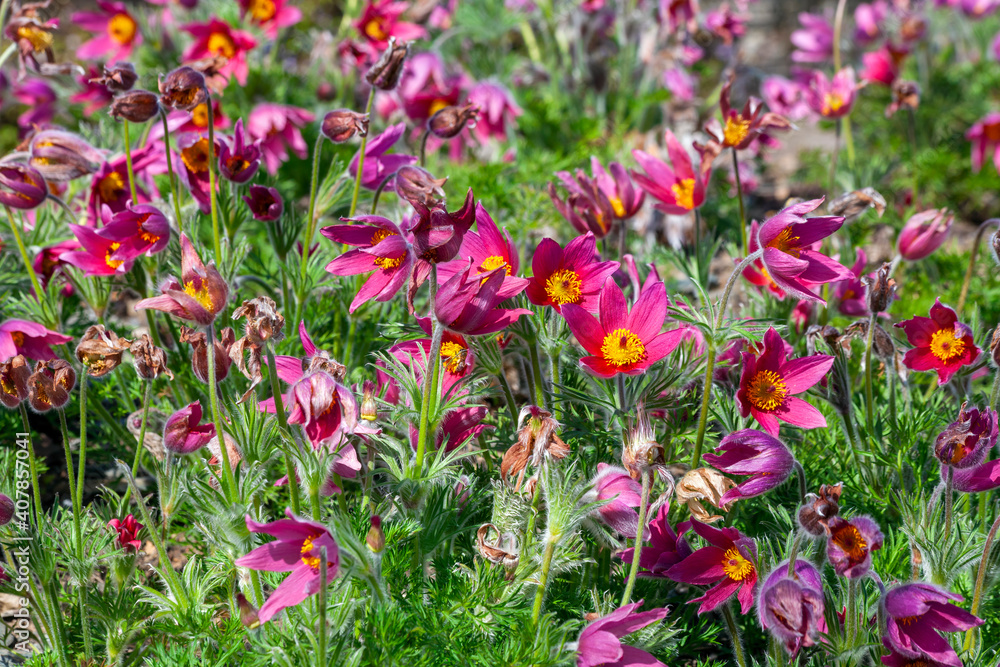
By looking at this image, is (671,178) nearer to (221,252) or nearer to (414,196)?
(414,196)

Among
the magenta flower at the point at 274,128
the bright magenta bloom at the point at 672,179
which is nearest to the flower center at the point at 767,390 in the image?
the bright magenta bloom at the point at 672,179

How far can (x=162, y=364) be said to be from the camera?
1538 mm

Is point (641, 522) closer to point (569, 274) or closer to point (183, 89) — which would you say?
point (569, 274)

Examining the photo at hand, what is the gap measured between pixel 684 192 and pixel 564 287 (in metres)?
0.66

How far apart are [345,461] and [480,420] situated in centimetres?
32

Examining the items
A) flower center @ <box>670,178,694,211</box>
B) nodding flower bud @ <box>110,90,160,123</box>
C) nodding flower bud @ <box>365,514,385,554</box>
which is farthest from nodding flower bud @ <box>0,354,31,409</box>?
flower center @ <box>670,178,694,211</box>

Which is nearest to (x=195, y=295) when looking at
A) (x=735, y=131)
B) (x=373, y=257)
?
(x=373, y=257)

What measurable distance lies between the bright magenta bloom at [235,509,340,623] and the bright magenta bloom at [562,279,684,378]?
1.85ft

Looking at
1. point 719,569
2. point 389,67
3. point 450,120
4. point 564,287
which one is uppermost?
point 389,67

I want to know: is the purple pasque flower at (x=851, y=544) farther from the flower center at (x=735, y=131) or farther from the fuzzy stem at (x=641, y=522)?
the flower center at (x=735, y=131)

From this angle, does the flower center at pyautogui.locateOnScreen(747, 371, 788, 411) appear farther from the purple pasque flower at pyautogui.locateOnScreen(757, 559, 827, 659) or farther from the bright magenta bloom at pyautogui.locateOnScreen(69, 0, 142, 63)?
the bright magenta bloom at pyautogui.locateOnScreen(69, 0, 142, 63)

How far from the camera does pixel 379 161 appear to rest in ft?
6.89

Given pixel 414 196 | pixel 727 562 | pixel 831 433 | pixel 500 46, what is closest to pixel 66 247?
pixel 414 196

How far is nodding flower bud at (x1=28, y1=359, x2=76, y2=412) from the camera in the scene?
1.53m
